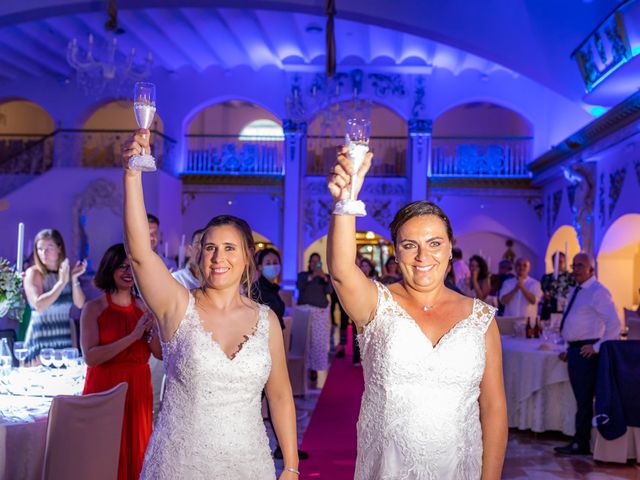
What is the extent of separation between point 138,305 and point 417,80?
1131 centimetres

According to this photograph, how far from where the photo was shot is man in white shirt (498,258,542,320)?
23.5 feet

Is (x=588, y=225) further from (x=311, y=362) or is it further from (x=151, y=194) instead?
(x=151, y=194)

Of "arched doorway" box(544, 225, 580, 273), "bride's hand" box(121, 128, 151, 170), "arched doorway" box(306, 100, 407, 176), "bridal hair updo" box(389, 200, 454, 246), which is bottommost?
"bridal hair updo" box(389, 200, 454, 246)

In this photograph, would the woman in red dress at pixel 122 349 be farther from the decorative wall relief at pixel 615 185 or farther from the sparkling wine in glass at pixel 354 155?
the decorative wall relief at pixel 615 185

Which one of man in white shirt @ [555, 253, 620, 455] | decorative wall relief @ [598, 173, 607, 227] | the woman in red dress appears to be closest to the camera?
the woman in red dress

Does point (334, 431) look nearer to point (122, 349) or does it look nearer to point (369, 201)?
point (122, 349)

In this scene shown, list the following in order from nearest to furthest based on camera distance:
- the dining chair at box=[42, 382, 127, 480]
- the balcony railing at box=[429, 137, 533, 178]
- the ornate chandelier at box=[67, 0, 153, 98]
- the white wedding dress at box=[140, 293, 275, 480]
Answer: the white wedding dress at box=[140, 293, 275, 480]
the dining chair at box=[42, 382, 127, 480]
the ornate chandelier at box=[67, 0, 153, 98]
the balcony railing at box=[429, 137, 533, 178]

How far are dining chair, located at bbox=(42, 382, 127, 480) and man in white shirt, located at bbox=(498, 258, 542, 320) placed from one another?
5282 mm

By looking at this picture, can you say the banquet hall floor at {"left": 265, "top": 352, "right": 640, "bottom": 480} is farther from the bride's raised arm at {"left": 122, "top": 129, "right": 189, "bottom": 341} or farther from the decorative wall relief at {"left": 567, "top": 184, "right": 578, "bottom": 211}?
the decorative wall relief at {"left": 567, "top": 184, "right": 578, "bottom": 211}

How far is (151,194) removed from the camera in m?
12.3

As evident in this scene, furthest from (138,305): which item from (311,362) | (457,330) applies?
(311,362)

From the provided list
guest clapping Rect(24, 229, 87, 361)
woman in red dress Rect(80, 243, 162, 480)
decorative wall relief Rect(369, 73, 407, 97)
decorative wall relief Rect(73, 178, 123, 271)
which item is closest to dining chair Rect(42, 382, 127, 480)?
woman in red dress Rect(80, 243, 162, 480)

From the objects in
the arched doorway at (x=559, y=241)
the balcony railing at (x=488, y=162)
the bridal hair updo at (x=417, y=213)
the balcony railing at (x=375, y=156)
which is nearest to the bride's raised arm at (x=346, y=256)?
the bridal hair updo at (x=417, y=213)

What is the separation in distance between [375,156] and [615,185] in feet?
23.7
